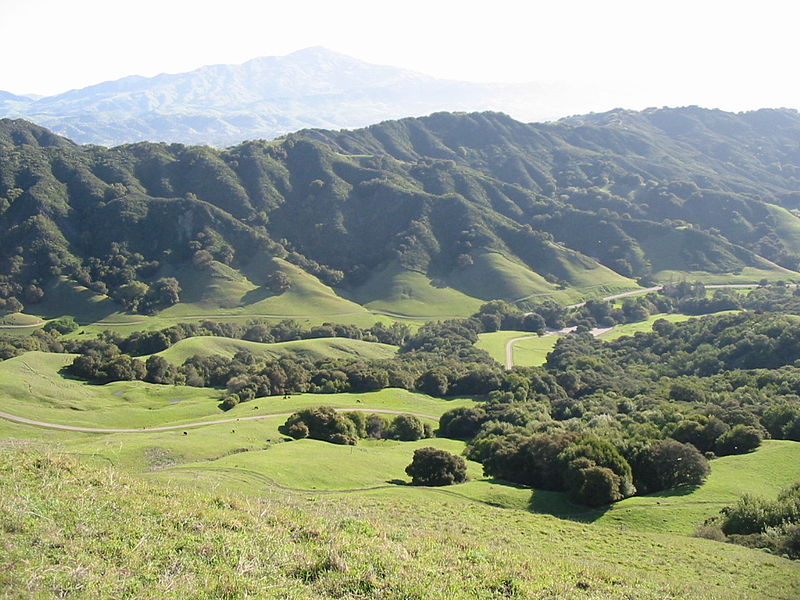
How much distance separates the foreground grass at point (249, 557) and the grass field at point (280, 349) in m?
88.5

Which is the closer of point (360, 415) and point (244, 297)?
point (360, 415)

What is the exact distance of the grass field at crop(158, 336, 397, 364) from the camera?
109 m

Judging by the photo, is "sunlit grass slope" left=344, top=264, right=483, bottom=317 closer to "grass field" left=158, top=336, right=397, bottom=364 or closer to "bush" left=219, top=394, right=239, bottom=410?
"grass field" left=158, top=336, right=397, bottom=364

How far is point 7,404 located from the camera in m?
64.2

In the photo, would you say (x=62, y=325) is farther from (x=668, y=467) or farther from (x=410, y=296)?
(x=668, y=467)

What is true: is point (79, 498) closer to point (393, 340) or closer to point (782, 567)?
point (782, 567)

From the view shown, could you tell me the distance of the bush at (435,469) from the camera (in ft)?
155

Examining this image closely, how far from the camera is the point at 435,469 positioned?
47.6 m

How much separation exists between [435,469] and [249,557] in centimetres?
3230

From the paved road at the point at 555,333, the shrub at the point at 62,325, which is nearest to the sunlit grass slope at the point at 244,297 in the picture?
the shrub at the point at 62,325

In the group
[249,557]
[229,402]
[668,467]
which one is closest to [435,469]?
[668,467]

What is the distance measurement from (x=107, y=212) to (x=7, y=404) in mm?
131048

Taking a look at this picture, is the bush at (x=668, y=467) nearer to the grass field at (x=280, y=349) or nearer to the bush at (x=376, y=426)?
the bush at (x=376, y=426)

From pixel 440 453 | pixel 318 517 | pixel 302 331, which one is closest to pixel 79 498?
pixel 318 517
